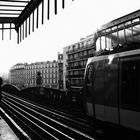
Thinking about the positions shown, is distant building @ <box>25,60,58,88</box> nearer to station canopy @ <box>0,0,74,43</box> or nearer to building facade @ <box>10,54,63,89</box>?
building facade @ <box>10,54,63,89</box>

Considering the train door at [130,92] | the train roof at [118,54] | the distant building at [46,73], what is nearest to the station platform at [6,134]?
the train door at [130,92]

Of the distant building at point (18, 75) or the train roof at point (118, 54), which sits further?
the distant building at point (18, 75)

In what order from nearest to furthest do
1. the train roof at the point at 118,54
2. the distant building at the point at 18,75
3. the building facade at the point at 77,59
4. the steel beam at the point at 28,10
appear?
the train roof at the point at 118,54 < the steel beam at the point at 28,10 < the building facade at the point at 77,59 < the distant building at the point at 18,75

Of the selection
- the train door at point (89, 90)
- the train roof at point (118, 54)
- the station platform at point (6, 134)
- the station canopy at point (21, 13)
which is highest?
the station canopy at point (21, 13)

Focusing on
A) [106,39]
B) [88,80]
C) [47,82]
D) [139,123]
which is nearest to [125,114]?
[139,123]

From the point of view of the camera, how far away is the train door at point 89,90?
9.55m

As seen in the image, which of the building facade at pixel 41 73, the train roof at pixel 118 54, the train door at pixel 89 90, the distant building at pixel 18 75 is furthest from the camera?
the distant building at pixel 18 75

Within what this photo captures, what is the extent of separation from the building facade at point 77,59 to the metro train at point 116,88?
66333mm

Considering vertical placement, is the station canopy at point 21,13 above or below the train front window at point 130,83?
above

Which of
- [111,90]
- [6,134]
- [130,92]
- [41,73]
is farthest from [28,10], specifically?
[41,73]

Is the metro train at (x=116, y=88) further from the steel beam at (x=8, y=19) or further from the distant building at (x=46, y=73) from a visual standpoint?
the distant building at (x=46, y=73)

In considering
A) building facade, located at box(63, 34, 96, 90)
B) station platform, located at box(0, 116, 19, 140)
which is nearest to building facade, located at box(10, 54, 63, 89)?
building facade, located at box(63, 34, 96, 90)

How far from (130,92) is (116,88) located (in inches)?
29.1

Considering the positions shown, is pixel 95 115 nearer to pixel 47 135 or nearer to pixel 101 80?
pixel 101 80
